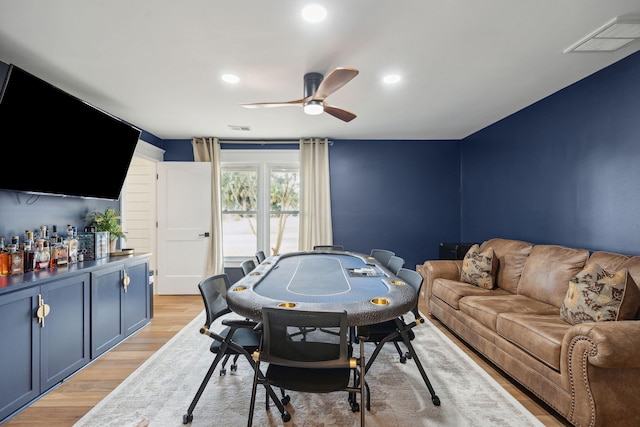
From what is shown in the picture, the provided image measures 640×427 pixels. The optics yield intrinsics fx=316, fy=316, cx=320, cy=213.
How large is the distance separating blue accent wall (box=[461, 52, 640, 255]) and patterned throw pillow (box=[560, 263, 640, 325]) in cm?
75

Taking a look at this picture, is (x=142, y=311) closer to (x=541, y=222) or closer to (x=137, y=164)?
(x=137, y=164)

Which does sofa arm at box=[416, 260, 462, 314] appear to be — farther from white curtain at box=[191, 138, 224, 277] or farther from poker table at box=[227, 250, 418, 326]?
white curtain at box=[191, 138, 224, 277]

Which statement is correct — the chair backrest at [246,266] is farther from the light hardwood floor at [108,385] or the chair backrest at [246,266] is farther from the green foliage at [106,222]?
the green foliage at [106,222]

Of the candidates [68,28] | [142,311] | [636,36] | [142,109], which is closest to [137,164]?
[142,109]

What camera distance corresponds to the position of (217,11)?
1.92 meters

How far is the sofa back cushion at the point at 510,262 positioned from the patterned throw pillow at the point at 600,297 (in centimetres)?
101

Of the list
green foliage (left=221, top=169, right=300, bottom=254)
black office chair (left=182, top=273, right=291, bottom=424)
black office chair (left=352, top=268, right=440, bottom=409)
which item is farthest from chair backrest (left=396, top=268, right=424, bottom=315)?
green foliage (left=221, top=169, right=300, bottom=254)

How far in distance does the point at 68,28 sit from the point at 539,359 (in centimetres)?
382

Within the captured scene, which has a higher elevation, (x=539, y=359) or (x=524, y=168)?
(x=524, y=168)

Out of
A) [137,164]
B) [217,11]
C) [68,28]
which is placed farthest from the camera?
[137,164]

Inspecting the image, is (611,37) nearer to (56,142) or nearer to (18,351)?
(56,142)

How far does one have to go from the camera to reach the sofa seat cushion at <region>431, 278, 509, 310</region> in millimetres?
3248

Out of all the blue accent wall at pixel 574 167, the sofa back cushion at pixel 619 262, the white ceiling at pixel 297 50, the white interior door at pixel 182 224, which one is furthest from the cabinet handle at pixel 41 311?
the blue accent wall at pixel 574 167

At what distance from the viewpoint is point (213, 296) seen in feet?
7.36
